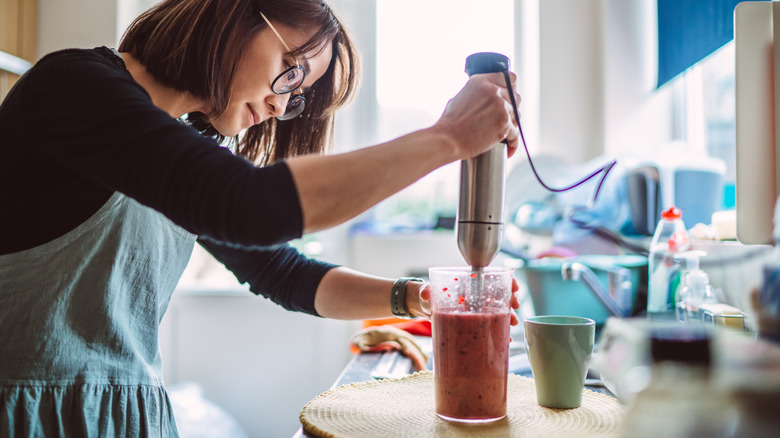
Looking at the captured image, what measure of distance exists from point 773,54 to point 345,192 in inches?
24.7

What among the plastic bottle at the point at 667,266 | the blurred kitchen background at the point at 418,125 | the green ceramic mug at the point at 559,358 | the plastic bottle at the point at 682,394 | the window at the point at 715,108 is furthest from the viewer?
the blurred kitchen background at the point at 418,125

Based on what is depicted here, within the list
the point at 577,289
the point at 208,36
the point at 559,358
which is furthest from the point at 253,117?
the point at 577,289

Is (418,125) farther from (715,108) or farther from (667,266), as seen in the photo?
(667,266)

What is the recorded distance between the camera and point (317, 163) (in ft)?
2.28

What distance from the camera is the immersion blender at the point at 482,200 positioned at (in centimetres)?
77

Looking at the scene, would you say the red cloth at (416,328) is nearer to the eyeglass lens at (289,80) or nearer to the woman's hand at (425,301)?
the woman's hand at (425,301)

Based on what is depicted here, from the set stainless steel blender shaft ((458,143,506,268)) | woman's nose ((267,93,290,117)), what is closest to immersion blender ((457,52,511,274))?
stainless steel blender shaft ((458,143,506,268))

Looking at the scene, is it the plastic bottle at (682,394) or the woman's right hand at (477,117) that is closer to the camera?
the plastic bottle at (682,394)

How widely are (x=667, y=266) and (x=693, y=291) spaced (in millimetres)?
158

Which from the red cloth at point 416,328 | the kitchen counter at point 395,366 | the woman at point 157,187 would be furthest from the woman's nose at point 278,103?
the red cloth at point 416,328

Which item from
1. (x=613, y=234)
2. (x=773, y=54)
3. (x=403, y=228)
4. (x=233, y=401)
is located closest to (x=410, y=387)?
(x=773, y=54)

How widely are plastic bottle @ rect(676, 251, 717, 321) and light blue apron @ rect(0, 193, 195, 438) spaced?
1.04 m

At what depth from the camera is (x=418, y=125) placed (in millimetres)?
2934

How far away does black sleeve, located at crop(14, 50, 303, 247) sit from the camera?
67 centimetres
